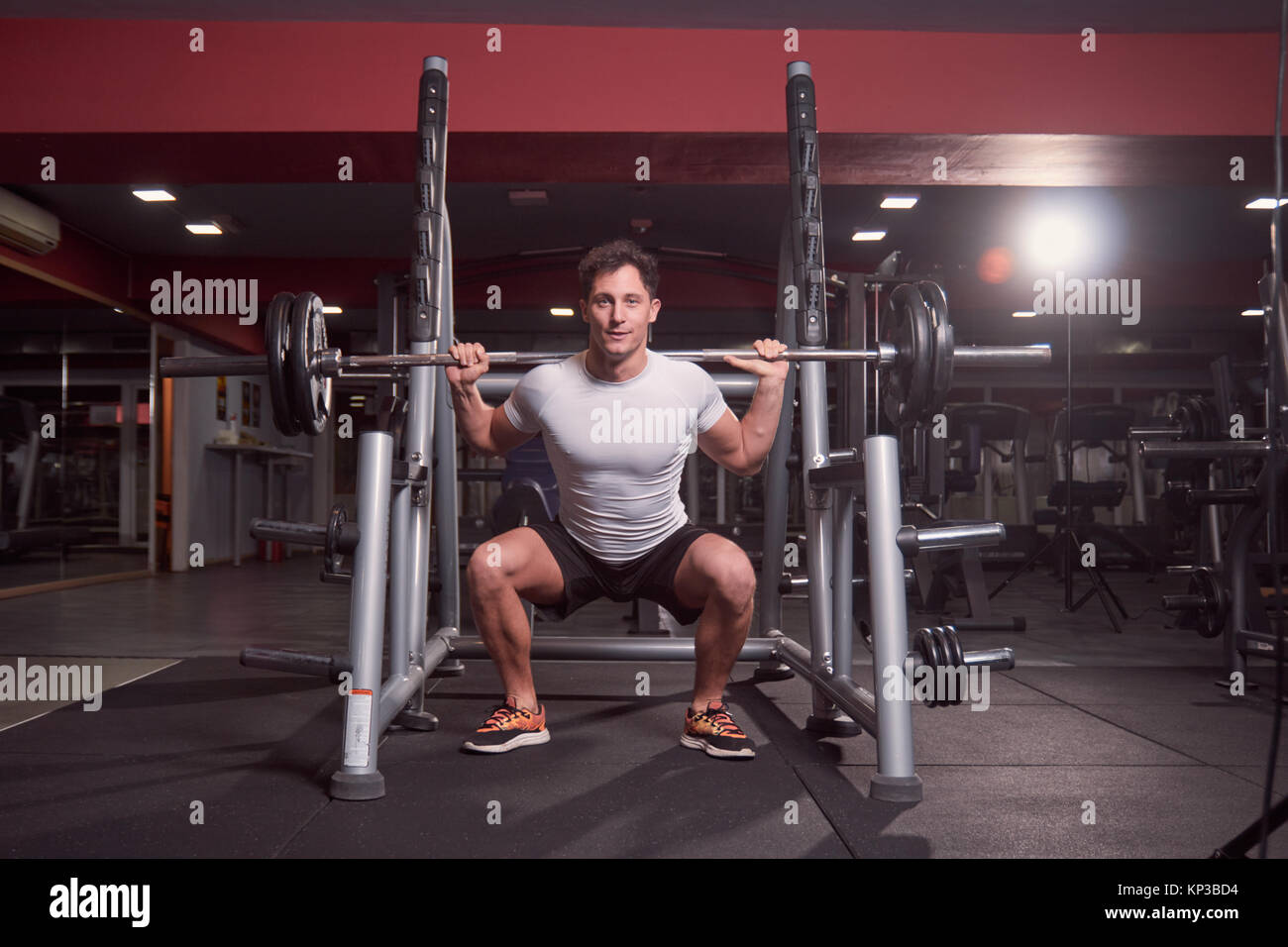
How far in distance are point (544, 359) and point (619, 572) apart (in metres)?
0.46

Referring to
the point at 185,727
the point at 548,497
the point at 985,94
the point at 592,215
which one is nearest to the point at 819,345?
the point at 185,727

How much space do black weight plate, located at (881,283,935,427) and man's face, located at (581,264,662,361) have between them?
45 centimetres

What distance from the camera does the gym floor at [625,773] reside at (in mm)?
1313

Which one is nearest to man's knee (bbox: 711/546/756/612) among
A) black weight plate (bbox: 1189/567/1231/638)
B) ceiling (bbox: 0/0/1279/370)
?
black weight plate (bbox: 1189/567/1231/638)

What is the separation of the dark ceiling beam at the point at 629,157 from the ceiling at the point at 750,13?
0.39 meters

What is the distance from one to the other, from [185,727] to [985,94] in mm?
3278

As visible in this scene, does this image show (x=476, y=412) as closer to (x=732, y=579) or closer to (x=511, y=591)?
(x=511, y=591)

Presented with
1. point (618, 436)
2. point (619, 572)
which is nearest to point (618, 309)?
point (618, 436)

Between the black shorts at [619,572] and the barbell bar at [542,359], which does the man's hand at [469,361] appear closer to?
the barbell bar at [542,359]

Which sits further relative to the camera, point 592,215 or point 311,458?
point 311,458

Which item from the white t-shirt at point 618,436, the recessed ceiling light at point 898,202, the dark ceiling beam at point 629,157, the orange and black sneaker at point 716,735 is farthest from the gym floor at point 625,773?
the recessed ceiling light at point 898,202

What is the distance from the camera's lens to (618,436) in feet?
5.99
